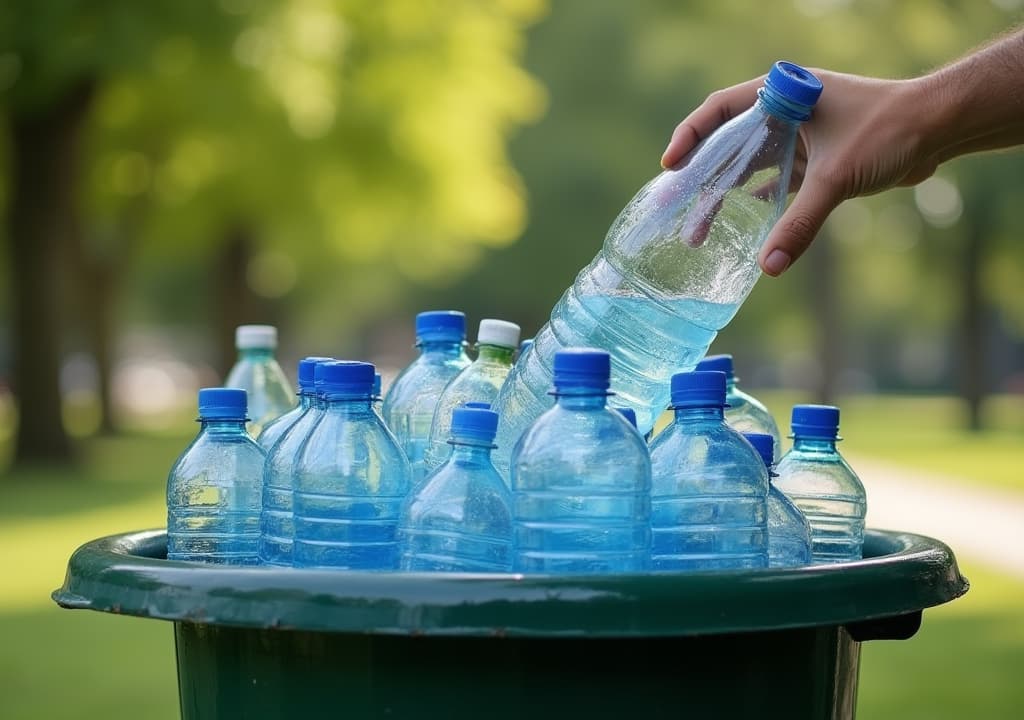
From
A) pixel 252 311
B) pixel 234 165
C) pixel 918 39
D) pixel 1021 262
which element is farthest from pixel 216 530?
pixel 1021 262

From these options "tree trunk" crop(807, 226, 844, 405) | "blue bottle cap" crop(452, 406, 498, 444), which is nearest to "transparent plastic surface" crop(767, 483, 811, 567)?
"blue bottle cap" crop(452, 406, 498, 444)

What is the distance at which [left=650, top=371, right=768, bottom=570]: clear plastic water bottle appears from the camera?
77.5 inches

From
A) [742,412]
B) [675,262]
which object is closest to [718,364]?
[742,412]

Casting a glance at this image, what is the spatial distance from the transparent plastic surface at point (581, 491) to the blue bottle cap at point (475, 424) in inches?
2.4

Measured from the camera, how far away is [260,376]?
3.13 m

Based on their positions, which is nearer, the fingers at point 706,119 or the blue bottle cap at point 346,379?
the blue bottle cap at point 346,379

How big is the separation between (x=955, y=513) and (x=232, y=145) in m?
11.3

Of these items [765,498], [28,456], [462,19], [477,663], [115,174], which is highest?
[462,19]

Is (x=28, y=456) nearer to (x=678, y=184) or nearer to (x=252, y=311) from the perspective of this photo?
(x=252, y=311)

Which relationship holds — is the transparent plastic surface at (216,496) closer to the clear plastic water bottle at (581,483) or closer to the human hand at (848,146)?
the clear plastic water bottle at (581,483)

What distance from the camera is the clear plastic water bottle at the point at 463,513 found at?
191 centimetres

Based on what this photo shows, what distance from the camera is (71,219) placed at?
56.6 feet

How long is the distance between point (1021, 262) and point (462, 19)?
14227 millimetres

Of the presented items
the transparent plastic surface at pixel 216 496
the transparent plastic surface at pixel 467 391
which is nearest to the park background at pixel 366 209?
the transparent plastic surface at pixel 467 391
